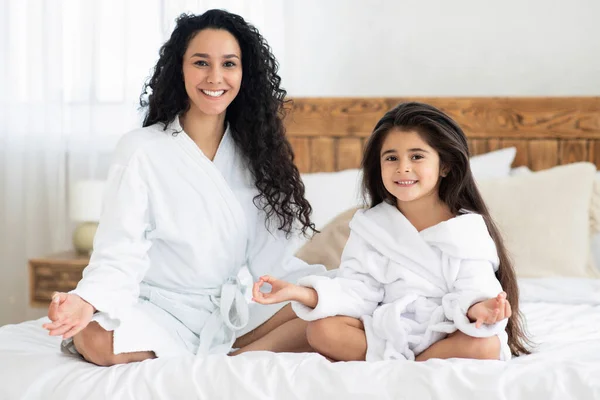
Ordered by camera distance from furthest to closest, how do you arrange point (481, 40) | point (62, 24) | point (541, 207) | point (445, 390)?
point (62, 24) → point (481, 40) → point (541, 207) → point (445, 390)

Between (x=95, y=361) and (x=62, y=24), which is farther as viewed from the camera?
(x=62, y=24)

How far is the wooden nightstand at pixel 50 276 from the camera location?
127 inches

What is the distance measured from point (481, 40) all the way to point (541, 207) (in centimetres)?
94

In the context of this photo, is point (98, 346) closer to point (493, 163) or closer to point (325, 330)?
point (325, 330)

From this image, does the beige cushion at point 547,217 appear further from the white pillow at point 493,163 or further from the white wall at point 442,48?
the white wall at point 442,48

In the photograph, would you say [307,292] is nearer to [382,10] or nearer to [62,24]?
[382,10]

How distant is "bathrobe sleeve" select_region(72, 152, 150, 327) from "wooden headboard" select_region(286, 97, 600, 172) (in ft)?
4.89

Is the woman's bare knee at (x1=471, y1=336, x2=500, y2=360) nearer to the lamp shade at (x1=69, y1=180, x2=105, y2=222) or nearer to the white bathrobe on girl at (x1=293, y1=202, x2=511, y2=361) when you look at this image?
the white bathrobe on girl at (x1=293, y1=202, x2=511, y2=361)

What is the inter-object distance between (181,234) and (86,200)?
150 cm

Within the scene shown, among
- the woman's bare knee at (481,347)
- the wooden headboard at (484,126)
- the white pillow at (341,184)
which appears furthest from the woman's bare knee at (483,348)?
the wooden headboard at (484,126)

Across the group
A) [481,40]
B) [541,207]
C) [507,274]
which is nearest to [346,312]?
[507,274]

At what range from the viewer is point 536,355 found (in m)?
1.74

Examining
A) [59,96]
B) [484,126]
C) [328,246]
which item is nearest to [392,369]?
[328,246]

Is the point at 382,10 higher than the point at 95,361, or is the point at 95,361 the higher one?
the point at 382,10
